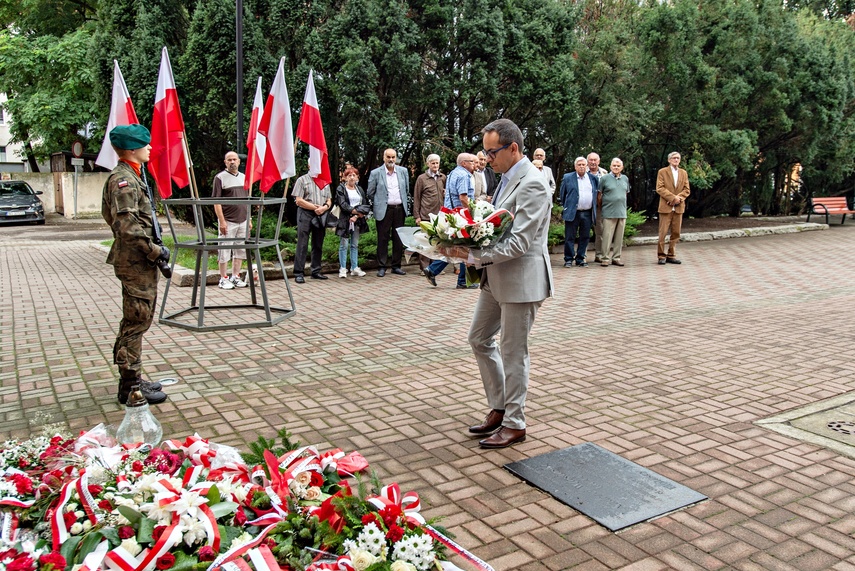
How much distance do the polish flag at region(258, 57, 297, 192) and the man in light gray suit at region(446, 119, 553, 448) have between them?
412 cm

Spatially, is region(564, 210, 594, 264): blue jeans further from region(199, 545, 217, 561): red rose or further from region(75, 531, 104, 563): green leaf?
region(75, 531, 104, 563): green leaf

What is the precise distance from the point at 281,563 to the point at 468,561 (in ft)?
2.82

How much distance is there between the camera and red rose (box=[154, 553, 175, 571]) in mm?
2705

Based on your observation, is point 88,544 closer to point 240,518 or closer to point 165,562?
point 165,562

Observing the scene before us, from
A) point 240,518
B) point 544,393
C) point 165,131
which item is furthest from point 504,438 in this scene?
point 165,131

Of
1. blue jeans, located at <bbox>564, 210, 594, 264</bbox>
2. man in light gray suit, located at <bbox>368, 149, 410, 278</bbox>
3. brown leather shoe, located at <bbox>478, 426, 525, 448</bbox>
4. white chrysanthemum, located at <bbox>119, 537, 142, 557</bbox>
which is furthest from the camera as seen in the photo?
blue jeans, located at <bbox>564, 210, 594, 264</bbox>

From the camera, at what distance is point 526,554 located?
3.38 meters

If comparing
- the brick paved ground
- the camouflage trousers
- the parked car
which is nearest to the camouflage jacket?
the camouflage trousers

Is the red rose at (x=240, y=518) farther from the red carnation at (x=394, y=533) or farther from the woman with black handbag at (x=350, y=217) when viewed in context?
the woman with black handbag at (x=350, y=217)

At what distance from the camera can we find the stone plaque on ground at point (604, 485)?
379 cm

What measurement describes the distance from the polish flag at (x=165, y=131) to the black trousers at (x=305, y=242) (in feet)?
12.4

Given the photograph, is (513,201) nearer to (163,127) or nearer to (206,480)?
(206,480)

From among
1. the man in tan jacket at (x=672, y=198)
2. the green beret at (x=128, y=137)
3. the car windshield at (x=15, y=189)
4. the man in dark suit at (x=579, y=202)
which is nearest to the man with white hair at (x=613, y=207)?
the man in dark suit at (x=579, y=202)

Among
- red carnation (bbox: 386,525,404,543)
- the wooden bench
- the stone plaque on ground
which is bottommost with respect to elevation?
the stone plaque on ground
